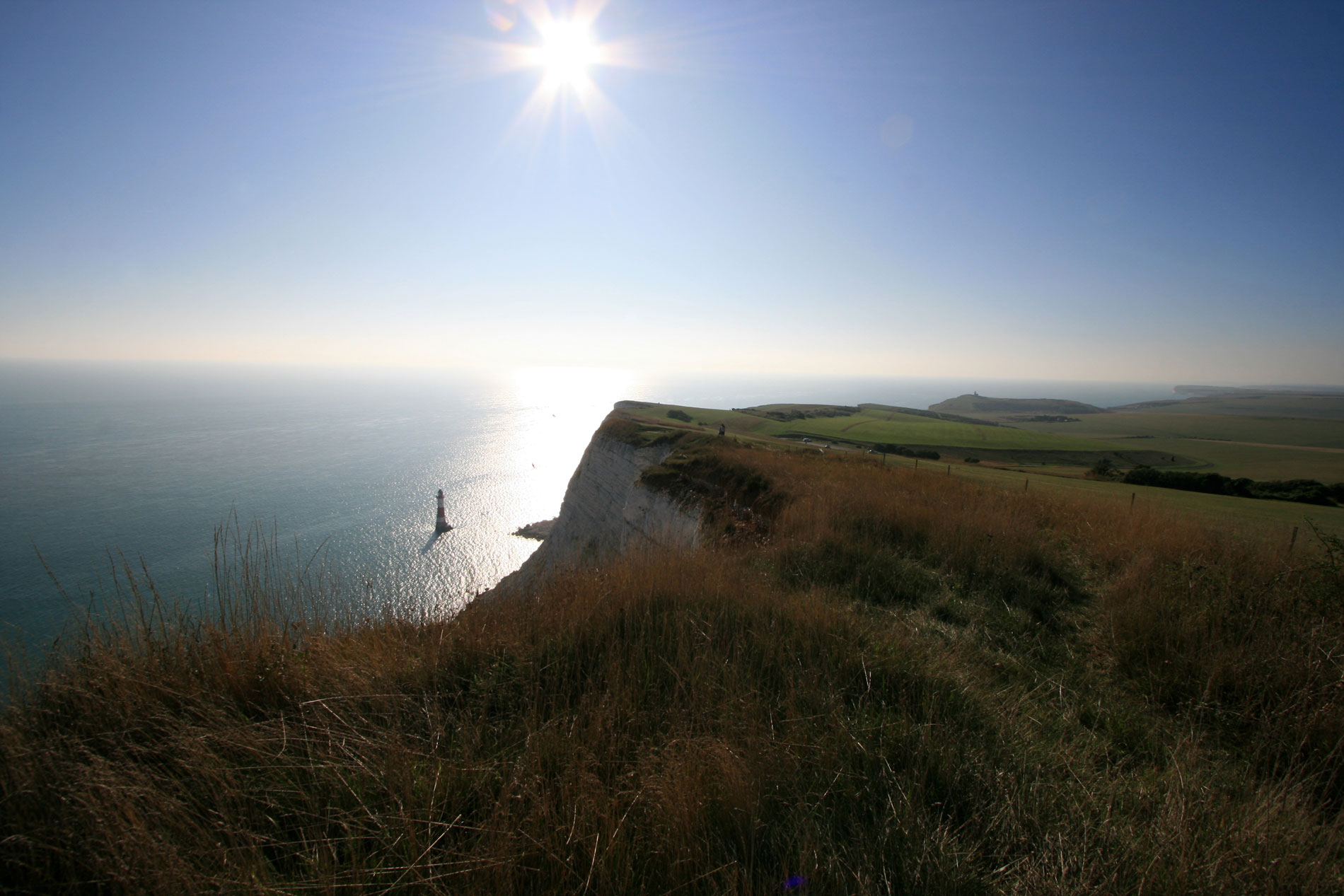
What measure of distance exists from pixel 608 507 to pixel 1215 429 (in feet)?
362

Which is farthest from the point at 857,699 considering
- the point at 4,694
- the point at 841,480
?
the point at 841,480

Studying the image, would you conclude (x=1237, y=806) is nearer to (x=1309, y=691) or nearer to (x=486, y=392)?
(x=1309, y=691)

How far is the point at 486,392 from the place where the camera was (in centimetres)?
18462

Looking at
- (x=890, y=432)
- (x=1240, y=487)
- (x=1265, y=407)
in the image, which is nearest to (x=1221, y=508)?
(x=1240, y=487)

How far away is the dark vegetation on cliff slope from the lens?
1779mm

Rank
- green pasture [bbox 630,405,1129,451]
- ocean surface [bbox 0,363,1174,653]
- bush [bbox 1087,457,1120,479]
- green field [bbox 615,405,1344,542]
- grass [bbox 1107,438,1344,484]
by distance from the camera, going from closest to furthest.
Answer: green field [bbox 615,405,1344,542] → bush [bbox 1087,457,1120,479] → ocean surface [bbox 0,363,1174,653] → grass [bbox 1107,438,1344,484] → green pasture [bbox 630,405,1129,451]

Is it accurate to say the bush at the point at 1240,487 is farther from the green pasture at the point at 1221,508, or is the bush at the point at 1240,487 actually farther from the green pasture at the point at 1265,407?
the green pasture at the point at 1265,407

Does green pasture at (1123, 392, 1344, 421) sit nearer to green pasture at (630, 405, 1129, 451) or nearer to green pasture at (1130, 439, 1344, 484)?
green pasture at (1130, 439, 1344, 484)

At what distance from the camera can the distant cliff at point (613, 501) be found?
15812 mm

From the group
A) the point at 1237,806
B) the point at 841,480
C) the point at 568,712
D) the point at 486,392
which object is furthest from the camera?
the point at 486,392

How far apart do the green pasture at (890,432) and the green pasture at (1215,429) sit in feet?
90.4

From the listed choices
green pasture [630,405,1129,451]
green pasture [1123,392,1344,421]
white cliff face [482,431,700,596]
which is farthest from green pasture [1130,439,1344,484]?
green pasture [1123,392,1344,421]

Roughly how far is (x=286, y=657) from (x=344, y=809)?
1.39 m

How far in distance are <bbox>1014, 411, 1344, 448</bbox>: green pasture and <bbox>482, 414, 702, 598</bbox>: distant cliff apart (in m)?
76.0
